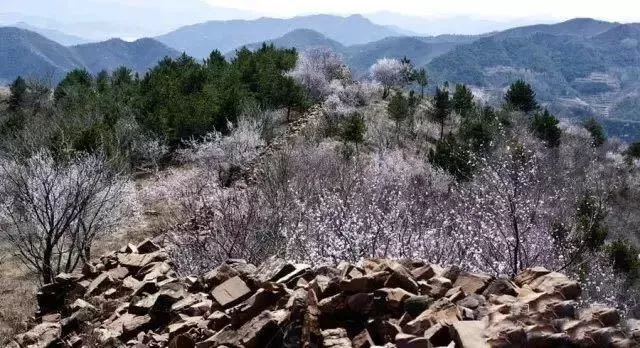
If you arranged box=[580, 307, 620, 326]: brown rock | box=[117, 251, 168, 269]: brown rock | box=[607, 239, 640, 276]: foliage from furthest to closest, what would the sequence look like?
box=[607, 239, 640, 276]: foliage
box=[117, 251, 168, 269]: brown rock
box=[580, 307, 620, 326]: brown rock

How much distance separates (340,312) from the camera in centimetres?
802

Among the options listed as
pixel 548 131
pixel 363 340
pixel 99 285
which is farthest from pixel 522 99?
pixel 363 340

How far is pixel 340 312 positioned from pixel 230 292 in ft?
7.53

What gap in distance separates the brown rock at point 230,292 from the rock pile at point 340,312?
0.8 inches

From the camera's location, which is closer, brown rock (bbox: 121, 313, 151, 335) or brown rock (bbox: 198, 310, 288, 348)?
A: brown rock (bbox: 198, 310, 288, 348)

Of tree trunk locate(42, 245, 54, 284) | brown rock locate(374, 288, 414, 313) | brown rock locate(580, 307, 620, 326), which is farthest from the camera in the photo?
tree trunk locate(42, 245, 54, 284)

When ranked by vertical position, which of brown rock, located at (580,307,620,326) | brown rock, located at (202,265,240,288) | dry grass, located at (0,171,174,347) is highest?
brown rock, located at (580,307,620,326)

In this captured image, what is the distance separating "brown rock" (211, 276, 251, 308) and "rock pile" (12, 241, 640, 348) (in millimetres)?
20

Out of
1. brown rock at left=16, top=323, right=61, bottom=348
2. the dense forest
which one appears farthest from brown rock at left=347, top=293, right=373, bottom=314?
the dense forest

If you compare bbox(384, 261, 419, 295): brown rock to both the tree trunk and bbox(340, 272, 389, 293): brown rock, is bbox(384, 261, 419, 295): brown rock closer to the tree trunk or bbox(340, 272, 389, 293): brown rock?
bbox(340, 272, 389, 293): brown rock

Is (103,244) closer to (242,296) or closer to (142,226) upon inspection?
(142,226)

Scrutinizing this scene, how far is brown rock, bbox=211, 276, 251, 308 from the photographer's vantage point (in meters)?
9.25

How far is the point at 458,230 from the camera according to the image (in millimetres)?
21297

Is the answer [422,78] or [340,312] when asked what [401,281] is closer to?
[340,312]
